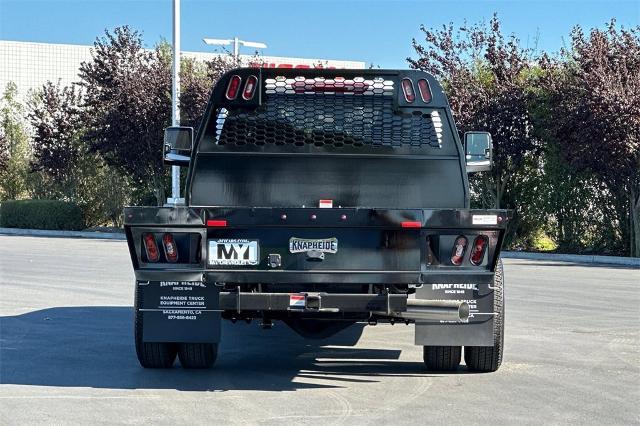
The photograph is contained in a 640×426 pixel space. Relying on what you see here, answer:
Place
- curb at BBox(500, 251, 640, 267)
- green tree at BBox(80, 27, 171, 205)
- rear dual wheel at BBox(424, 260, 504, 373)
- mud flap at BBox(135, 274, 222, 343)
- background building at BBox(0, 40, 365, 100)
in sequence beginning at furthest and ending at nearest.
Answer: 1. background building at BBox(0, 40, 365, 100)
2. green tree at BBox(80, 27, 171, 205)
3. curb at BBox(500, 251, 640, 267)
4. rear dual wheel at BBox(424, 260, 504, 373)
5. mud flap at BBox(135, 274, 222, 343)

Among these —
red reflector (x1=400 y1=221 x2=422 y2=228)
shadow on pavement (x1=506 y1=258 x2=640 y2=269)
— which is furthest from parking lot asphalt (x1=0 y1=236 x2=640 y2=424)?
shadow on pavement (x1=506 y1=258 x2=640 y2=269)

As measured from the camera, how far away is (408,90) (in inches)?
359

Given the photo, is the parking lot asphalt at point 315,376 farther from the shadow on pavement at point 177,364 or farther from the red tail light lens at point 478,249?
the red tail light lens at point 478,249

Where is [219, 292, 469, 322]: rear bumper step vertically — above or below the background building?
below

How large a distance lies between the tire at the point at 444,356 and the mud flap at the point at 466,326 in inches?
23.8

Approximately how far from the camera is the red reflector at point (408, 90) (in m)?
9.09

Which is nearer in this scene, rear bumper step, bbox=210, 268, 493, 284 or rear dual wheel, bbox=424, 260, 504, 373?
rear bumper step, bbox=210, 268, 493, 284

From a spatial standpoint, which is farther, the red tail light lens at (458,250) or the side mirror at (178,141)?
the side mirror at (178,141)

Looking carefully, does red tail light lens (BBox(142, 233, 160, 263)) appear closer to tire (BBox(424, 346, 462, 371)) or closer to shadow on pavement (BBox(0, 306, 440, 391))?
shadow on pavement (BBox(0, 306, 440, 391))

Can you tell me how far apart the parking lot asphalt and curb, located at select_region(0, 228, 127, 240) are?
2121 cm

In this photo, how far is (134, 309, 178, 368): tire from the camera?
846 centimetres

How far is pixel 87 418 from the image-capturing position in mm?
6789

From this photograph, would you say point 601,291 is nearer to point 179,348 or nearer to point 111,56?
point 179,348

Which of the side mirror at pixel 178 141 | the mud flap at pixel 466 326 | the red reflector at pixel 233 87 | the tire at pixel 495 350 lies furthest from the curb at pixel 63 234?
the mud flap at pixel 466 326
